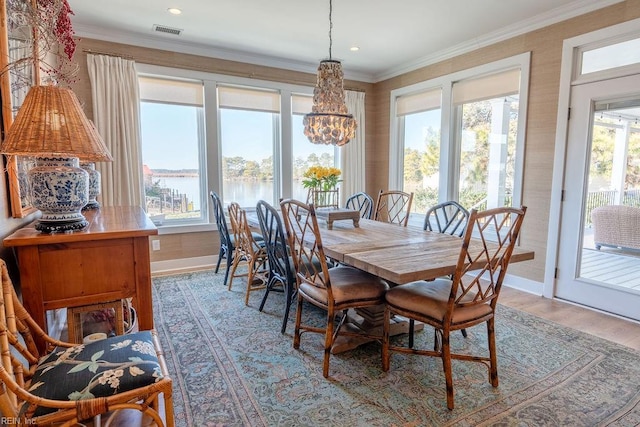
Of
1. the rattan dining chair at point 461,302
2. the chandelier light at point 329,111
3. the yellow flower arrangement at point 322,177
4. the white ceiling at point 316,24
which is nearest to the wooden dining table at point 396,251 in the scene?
the rattan dining chair at point 461,302

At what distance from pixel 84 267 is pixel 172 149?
3012 mm

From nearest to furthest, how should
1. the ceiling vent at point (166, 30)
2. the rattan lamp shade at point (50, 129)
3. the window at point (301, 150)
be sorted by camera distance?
the rattan lamp shade at point (50, 129), the ceiling vent at point (166, 30), the window at point (301, 150)

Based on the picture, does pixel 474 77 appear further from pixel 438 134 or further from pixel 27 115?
pixel 27 115

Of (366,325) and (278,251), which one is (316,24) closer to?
(278,251)

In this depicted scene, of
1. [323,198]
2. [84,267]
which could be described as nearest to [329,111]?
[323,198]

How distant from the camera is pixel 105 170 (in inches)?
148

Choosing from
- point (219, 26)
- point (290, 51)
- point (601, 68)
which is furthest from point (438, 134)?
point (219, 26)

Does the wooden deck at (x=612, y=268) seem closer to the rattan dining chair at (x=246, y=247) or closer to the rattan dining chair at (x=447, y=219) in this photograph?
the rattan dining chair at (x=447, y=219)

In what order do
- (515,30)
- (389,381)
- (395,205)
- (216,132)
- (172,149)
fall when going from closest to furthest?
(389,381) → (515,30) → (172,149) → (216,132) → (395,205)

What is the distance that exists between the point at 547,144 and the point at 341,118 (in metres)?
2.10

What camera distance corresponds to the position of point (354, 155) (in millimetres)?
5281

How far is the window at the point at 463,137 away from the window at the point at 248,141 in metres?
1.82

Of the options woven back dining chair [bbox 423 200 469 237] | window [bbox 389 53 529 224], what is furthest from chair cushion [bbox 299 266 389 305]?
window [bbox 389 53 529 224]

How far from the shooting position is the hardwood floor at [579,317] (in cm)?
262
